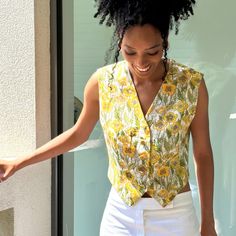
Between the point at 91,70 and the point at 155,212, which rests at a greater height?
the point at 91,70

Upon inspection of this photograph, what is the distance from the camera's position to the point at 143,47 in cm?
179

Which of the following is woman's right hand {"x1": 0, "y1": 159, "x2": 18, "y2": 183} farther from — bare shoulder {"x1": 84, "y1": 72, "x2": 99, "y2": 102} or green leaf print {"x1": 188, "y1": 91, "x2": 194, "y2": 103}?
green leaf print {"x1": 188, "y1": 91, "x2": 194, "y2": 103}

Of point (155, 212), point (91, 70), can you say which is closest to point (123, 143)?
point (155, 212)

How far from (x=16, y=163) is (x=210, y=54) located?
1158 mm

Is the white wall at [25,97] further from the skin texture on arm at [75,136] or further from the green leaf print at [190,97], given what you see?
the green leaf print at [190,97]

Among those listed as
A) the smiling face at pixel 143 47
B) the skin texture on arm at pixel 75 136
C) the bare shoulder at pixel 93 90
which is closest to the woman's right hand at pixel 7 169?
the skin texture on arm at pixel 75 136

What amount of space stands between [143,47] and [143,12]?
120mm

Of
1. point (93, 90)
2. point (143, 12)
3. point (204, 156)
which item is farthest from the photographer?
point (93, 90)

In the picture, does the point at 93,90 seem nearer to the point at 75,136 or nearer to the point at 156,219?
the point at 75,136

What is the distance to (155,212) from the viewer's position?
1852 mm

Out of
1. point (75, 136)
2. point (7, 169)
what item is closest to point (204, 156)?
point (75, 136)

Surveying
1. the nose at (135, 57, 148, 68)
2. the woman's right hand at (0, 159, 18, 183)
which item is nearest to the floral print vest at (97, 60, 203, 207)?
the nose at (135, 57, 148, 68)

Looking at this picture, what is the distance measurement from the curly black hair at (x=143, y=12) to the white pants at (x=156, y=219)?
573 millimetres

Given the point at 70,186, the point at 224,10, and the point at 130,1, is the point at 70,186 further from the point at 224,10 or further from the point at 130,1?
the point at 130,1
